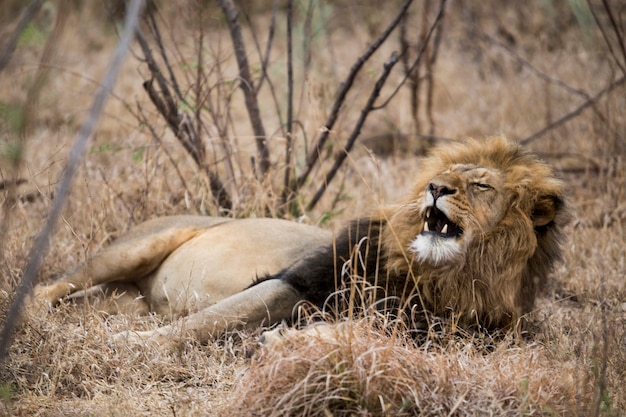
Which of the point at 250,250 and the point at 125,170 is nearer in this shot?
the point at 250,250

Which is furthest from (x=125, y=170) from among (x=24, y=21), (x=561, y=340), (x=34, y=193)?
(x=24, y=21)

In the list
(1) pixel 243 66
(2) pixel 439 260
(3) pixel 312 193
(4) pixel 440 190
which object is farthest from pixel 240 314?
(3) pixel 312 193

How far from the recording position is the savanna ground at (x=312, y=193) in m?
3.00

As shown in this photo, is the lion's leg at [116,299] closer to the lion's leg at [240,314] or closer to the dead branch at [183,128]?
the lion's leg at [240,314]

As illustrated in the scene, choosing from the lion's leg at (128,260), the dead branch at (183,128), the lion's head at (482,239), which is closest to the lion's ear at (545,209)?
the lion's head at (482,239)

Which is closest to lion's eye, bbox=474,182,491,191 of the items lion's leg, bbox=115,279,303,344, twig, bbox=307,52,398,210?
lion's leg, bbox=115,279,303,344

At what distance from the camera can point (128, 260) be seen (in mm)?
4535

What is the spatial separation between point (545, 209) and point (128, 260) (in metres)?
2.22

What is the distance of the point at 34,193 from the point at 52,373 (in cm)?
254

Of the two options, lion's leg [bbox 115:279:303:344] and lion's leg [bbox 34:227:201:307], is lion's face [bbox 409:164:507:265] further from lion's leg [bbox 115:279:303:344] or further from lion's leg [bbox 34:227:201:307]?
lion's leg [bbox 34:227:201:307]

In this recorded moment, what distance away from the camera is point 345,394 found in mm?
2938

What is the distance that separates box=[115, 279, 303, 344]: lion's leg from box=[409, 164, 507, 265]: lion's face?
2.19 feet

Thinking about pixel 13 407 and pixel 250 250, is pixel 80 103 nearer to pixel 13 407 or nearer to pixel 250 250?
pixel 250 250

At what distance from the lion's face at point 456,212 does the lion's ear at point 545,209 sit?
17cm
